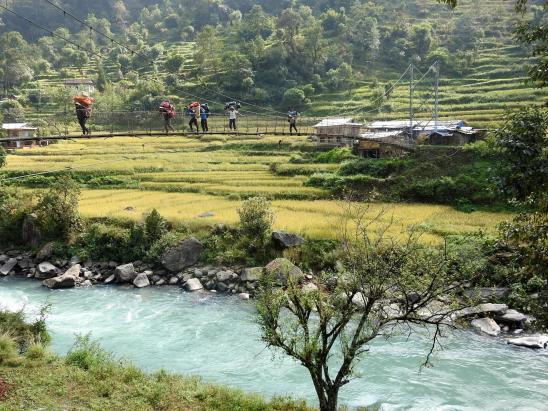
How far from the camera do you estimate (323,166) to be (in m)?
34.3

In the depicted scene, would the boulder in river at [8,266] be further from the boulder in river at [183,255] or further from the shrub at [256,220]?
the shrub at [256,220]

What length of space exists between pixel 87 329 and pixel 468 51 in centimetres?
6347

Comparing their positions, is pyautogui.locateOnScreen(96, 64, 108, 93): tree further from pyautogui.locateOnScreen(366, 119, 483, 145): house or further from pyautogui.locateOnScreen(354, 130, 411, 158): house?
pyautogui.locateOnScreen(366, 119, 483, 145): house

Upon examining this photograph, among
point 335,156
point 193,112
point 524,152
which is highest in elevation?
point 193,112

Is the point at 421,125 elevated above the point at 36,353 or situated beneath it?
elevated above

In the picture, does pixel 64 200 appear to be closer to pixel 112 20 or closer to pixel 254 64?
pixel 254 64

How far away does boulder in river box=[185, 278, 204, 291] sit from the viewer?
21.7 metres

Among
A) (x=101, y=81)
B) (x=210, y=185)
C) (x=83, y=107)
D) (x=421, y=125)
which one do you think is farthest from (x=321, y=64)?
(x=83, y=107)

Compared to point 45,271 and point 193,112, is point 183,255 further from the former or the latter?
point 193,112

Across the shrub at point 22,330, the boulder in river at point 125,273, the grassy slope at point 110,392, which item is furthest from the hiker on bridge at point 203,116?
the grassy slope at point 110,392

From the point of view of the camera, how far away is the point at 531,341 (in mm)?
15852

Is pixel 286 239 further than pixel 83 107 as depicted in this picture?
Yes

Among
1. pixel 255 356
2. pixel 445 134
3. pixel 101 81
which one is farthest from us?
pixel 101 81

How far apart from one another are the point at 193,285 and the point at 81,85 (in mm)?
54156
